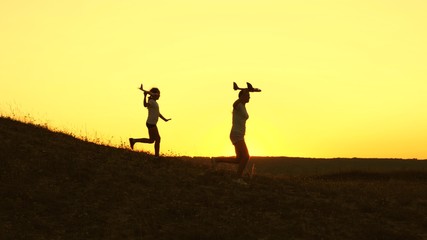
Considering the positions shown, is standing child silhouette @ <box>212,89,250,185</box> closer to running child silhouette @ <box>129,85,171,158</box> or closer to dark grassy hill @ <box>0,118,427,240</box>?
dark grassy hill @ <box>0,118,427,240</box>

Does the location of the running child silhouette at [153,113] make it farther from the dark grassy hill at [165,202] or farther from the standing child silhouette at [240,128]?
the standing child silhouette at [240,128]

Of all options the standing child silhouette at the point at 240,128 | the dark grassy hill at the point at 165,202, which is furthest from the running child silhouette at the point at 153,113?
the standing child silhouette at the point at 240,128

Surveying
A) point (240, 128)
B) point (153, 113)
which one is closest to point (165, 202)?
point (240, 128)

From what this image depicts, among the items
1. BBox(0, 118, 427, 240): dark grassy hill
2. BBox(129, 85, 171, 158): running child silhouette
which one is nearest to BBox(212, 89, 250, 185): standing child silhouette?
BBox(0, 118, 427, 240): dark grassy hill

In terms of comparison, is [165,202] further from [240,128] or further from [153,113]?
[153,113]

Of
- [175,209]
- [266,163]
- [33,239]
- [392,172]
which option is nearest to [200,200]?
[175,209]

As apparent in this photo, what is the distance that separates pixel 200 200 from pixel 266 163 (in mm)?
27605

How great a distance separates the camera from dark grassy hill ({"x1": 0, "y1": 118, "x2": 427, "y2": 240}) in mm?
12617

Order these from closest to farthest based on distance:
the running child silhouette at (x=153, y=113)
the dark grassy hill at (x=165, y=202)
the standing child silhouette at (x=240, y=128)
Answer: the dark grassy hill at (x=165, y=202) < the standing child silhouette at (x=240, y=128) < the running child silhouette at (x=153, y=113)

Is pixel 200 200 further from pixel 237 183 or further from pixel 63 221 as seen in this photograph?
pixel 63 221

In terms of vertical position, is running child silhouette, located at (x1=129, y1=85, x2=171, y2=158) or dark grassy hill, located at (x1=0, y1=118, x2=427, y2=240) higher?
running child silhouette, located at (x1=129, y1=85, x2=171, y2=158)

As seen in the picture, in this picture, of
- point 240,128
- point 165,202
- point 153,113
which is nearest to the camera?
point 165,202

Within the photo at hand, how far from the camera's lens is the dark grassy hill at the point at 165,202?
12617mm

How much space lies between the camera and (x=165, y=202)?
14.5 metres
